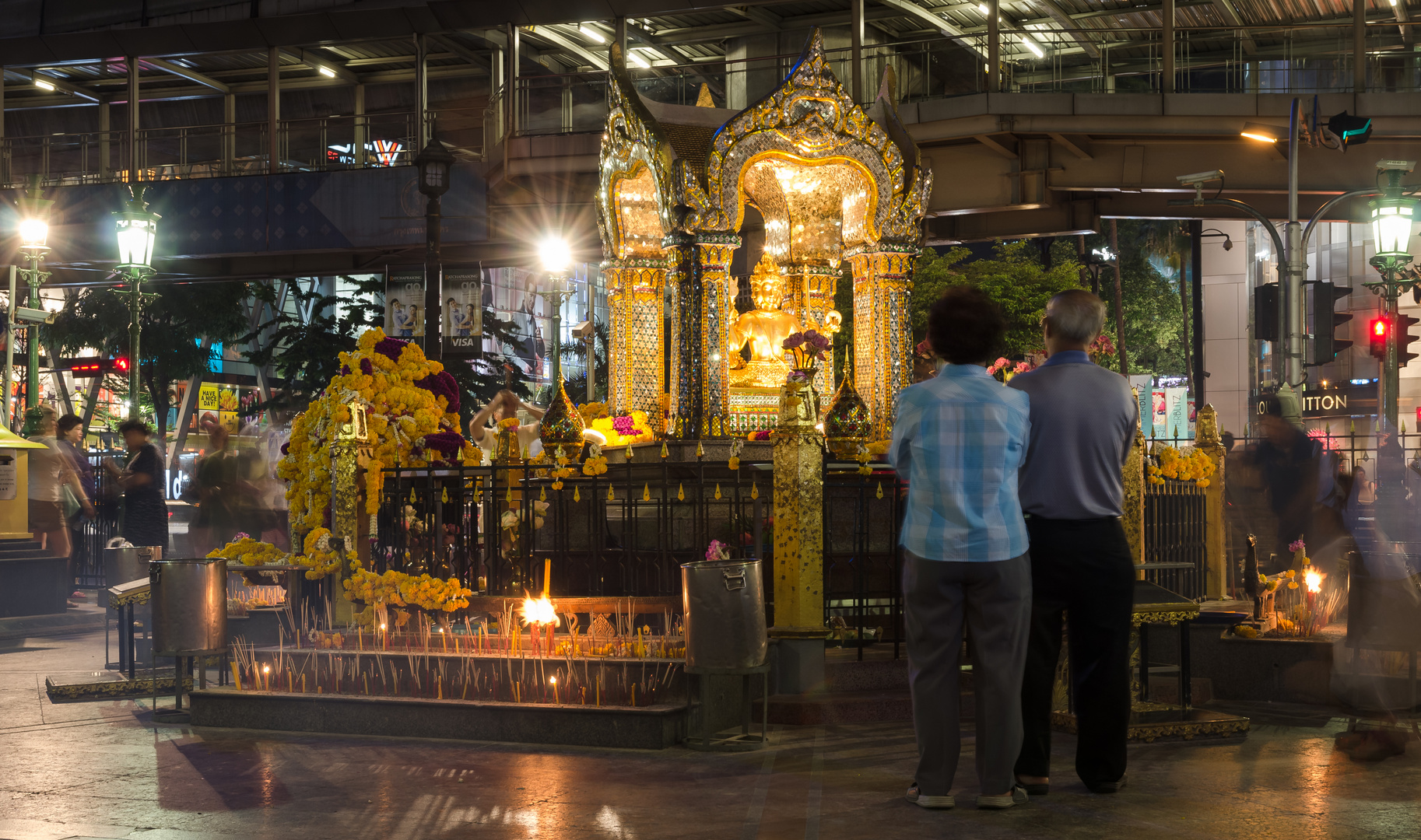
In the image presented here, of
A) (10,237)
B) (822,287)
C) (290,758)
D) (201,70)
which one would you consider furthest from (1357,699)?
(201,70)

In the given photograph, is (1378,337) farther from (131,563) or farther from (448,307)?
(131,563)

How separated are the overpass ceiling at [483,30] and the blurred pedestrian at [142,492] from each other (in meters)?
14.1

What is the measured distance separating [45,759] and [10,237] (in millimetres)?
26466

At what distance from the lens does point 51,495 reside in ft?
51.7

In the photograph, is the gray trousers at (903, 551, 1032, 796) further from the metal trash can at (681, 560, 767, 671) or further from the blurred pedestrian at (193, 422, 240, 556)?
the blurred pedestrian at (193, 422, 240, 556)

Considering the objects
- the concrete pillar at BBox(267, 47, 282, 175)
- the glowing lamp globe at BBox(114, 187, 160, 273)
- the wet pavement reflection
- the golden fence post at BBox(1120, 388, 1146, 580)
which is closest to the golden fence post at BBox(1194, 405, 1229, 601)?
the golden fence post at BBox(1120, 388, 1146, 580)

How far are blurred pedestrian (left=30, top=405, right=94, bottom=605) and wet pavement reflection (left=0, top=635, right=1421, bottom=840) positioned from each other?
8011 mm

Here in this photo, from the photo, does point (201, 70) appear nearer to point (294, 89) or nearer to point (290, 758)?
point (294, 89)

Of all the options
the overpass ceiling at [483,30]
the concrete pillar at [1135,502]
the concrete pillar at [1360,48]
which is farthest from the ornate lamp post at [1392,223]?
the concrete pillar at [1135,502]

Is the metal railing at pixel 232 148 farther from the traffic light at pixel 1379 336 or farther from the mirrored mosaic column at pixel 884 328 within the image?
the traffic light at pixel 1379 336

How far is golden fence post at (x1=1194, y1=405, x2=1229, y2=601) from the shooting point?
12.9m

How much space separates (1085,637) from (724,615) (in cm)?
211

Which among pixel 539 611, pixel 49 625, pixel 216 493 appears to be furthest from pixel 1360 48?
pixel 49 625

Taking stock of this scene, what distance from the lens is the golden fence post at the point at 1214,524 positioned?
506 inches
